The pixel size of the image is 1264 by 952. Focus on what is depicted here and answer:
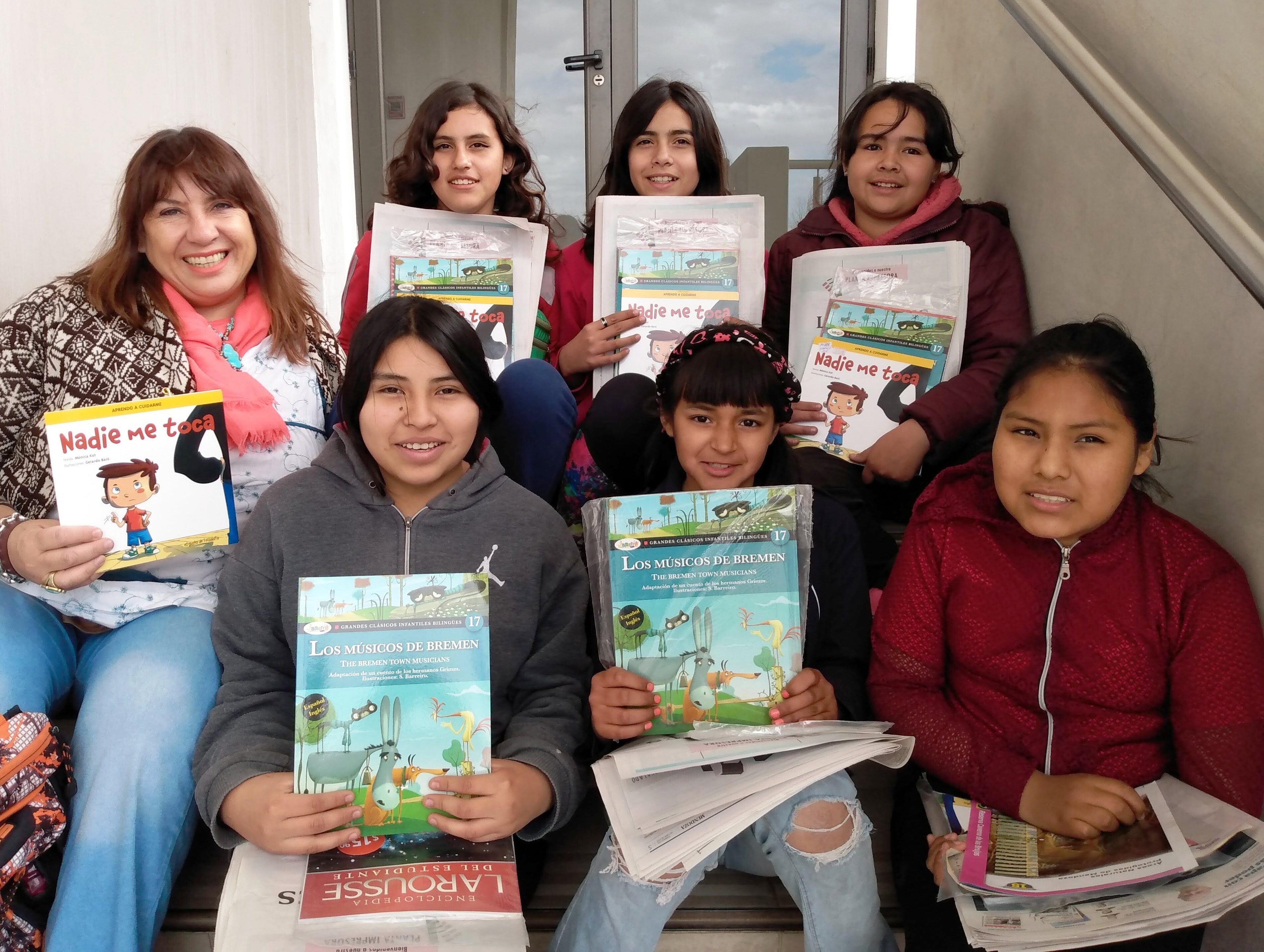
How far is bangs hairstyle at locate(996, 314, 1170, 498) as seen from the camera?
125 centimetres

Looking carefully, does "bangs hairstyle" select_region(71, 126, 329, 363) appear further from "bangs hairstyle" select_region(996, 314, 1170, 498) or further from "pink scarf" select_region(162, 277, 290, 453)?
"bangs hairstyle" select_region(996, 314, 1170, 498)

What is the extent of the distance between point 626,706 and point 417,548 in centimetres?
40

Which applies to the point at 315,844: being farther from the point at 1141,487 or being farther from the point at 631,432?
the point at 1141,487

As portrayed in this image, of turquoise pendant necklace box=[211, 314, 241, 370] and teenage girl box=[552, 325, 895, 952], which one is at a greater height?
turquoise pendant necklace box=[211, 314, 241, 370]

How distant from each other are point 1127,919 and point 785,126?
372cm

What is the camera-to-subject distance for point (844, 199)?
7.38ft

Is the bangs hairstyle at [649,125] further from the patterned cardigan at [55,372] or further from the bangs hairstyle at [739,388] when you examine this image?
the patterned cardigan at [55,372]

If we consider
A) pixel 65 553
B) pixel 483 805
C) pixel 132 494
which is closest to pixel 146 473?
pixel 132 494

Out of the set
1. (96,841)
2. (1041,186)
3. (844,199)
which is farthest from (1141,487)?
(96,841)

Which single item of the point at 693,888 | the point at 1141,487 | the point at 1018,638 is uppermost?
the point at 1141,487

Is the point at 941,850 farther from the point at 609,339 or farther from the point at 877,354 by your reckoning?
the point at 609,339

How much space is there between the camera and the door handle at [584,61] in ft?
13.4

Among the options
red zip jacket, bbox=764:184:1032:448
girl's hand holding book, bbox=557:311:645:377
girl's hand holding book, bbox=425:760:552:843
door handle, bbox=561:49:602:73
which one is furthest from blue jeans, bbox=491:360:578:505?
door handle, bbox=561:49:602:73

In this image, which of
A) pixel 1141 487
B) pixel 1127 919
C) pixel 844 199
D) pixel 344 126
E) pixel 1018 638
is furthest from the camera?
pixel 344 126
